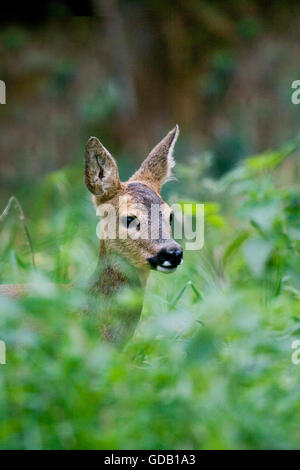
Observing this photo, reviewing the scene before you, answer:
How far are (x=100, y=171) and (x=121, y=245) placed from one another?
37 cm

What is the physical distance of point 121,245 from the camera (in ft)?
11.8

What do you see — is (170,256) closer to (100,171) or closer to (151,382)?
(100,171)

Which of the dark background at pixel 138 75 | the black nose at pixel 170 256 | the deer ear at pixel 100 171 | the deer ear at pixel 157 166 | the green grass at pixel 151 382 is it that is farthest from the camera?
the dark background at pixel 138 75

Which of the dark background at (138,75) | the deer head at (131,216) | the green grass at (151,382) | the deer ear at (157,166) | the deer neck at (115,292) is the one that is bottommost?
the green grass at (151,382)

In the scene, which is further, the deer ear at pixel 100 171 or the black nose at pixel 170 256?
the deer ear at pixel 100 171

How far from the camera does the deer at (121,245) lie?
137 inches

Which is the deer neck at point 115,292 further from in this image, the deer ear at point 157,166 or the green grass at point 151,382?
the deer ear at point 157,166

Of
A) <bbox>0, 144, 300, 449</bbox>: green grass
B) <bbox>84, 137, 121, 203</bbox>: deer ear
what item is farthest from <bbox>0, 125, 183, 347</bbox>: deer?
<bbox>0, 144, 300, 449</bbox>: green grass

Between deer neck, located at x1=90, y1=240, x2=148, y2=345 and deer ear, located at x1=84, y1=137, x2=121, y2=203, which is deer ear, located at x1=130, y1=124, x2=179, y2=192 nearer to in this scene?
deer ear, located at x1=84, y1=137, x2=121, y2=203

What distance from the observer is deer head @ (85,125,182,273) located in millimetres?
3477

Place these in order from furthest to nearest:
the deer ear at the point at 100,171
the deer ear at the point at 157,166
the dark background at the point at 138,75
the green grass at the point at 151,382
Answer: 1. the dark background at the point at 138,75
2. the deer ear at the point at 157,166
3. the deer ear at the point at 100,171
4. the green grass at the point at 151,382

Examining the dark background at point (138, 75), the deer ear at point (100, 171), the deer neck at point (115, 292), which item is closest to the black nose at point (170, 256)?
the deer neck at point (115, 292)

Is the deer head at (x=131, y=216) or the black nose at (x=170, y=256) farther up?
the deer head at (x=131, y=216)

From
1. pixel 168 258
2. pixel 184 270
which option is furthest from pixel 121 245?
pixel 184 270
